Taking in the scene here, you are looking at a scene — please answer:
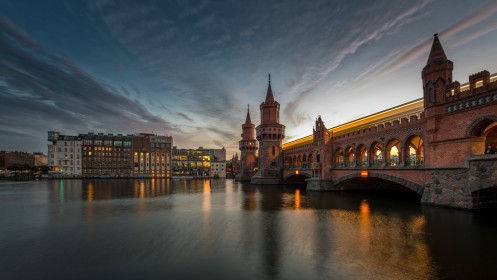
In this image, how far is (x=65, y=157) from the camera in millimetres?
124250

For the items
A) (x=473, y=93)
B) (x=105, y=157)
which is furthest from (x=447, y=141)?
(x=105, y=157)

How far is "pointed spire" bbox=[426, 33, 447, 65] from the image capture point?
23894 mm

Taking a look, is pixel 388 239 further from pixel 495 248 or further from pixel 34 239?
pixel 34 239

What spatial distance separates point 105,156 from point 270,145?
318 feet

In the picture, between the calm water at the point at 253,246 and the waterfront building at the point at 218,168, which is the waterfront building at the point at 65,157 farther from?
the calm water at the point at 253,246

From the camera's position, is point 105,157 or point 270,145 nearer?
point 270,145

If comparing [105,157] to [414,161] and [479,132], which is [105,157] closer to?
[414,161]

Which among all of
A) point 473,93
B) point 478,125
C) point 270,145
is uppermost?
point 473,93

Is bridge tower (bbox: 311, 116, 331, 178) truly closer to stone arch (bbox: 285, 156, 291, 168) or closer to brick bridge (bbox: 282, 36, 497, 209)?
brick bridge (bbox: 282, 36, 497, 209)

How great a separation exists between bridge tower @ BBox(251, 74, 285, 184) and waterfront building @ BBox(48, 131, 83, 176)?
332 feet

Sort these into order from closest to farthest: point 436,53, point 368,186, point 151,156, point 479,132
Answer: point 479,132 < point 436,53 < point 368,186 < point 151,156

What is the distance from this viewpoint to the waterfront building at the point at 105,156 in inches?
4911

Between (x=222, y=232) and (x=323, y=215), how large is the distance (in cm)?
957

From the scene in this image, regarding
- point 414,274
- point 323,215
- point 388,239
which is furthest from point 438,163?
point 414,274
